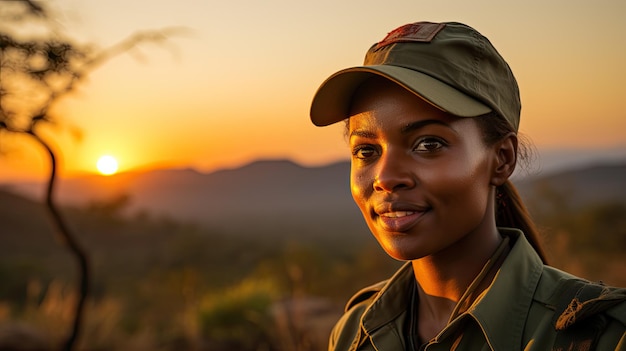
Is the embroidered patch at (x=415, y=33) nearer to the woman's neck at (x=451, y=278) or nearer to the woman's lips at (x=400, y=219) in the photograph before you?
the woman's lips at (x=400, y=219)

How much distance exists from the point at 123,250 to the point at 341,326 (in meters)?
40.8

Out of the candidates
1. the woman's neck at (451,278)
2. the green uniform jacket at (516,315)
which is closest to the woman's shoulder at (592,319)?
the green uniform jacket at (516,315)

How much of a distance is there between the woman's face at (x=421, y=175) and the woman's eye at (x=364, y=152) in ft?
0.08

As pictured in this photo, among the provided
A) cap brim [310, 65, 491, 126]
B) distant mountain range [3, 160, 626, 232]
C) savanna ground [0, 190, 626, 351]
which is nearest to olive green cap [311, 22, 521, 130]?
cap brim [310, 65, 491, 126]

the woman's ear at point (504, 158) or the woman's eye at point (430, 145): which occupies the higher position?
the woman's eye at point (430, 145)

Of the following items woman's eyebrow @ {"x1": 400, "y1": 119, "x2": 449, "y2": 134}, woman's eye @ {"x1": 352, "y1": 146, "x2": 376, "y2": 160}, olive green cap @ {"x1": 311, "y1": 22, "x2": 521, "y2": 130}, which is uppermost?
olive green cap @ {"x1": 311, "y1": 22, "x2": 521, "y2": 130}

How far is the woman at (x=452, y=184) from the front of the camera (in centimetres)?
173

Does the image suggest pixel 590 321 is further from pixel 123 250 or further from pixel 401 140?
pixel 123 250

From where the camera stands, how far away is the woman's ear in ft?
6.22

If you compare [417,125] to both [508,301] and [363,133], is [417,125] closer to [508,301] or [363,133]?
[363,133]

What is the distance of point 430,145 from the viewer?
5.85 feet

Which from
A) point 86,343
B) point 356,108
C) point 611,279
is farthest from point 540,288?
point 86,343

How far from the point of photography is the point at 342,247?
123 feet

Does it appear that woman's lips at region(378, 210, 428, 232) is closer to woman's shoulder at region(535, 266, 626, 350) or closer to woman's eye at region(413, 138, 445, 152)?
woman's eye at region(413, 138, 445, 152)
